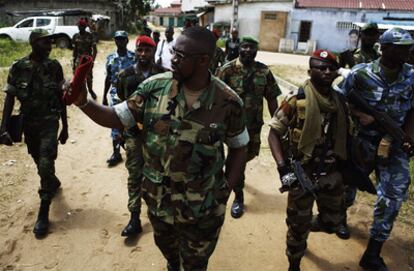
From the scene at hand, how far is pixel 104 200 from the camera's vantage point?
14.5 ft

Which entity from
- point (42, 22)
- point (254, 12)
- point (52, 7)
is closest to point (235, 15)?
point (254, 12)

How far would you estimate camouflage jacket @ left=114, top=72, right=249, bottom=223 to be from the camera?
2133 mm

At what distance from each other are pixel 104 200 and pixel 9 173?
1.57m

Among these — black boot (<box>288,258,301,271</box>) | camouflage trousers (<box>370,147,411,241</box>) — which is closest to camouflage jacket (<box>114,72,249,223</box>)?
black boot (<box>288,258,301,271</box>)

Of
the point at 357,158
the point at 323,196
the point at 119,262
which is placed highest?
the point at 357,158

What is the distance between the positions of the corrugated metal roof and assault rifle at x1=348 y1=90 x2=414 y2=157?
23.9 metres

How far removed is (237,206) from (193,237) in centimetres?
201

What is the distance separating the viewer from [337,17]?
80.3ft

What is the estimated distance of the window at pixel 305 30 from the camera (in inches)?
1000

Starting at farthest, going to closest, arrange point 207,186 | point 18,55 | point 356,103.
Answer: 1. point 18,55
2. point 356,103
3. point 207,186

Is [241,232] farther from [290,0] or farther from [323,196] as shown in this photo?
[290,0]

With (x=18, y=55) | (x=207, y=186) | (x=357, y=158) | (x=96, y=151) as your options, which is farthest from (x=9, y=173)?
(x=18, y=55)

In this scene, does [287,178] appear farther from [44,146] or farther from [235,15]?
[235,15]

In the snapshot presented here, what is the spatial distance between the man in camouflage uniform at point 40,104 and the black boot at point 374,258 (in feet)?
10.1
